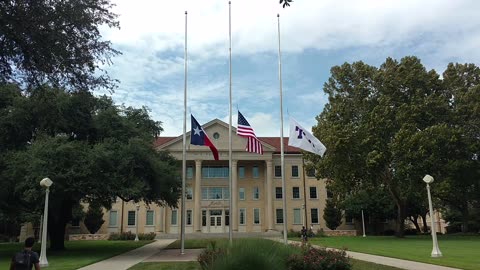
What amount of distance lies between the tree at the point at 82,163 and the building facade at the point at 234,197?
30.3 m

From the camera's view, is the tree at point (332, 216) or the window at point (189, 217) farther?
the window at point (189, 217)

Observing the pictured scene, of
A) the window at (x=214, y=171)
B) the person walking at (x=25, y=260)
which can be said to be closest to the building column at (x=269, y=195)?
the window at (x=214, y=171)

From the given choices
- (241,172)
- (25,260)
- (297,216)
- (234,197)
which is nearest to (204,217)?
(234,197)

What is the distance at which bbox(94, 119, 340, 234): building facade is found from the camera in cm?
6328

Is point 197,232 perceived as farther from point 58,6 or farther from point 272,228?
point 58,6

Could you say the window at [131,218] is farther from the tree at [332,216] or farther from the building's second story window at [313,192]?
the tree at [332,216]

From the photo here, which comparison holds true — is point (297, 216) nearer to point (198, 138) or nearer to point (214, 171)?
point (214, 171)

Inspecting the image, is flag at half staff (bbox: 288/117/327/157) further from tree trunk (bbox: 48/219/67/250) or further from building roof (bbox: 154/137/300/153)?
building roof (bbox: 154/137/300/153)

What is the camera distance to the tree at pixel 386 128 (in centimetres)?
3975

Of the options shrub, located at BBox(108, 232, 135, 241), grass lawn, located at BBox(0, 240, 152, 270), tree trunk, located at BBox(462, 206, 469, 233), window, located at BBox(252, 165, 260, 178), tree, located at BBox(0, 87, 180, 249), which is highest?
window, located at BBox(252, 165, 260, 178)

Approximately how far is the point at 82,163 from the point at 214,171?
132ft

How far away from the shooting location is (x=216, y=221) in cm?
6450

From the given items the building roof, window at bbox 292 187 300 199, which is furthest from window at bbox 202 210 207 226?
window at bbox 292 187 300 199

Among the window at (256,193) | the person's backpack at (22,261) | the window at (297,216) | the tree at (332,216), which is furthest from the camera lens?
the window at (256,193)
